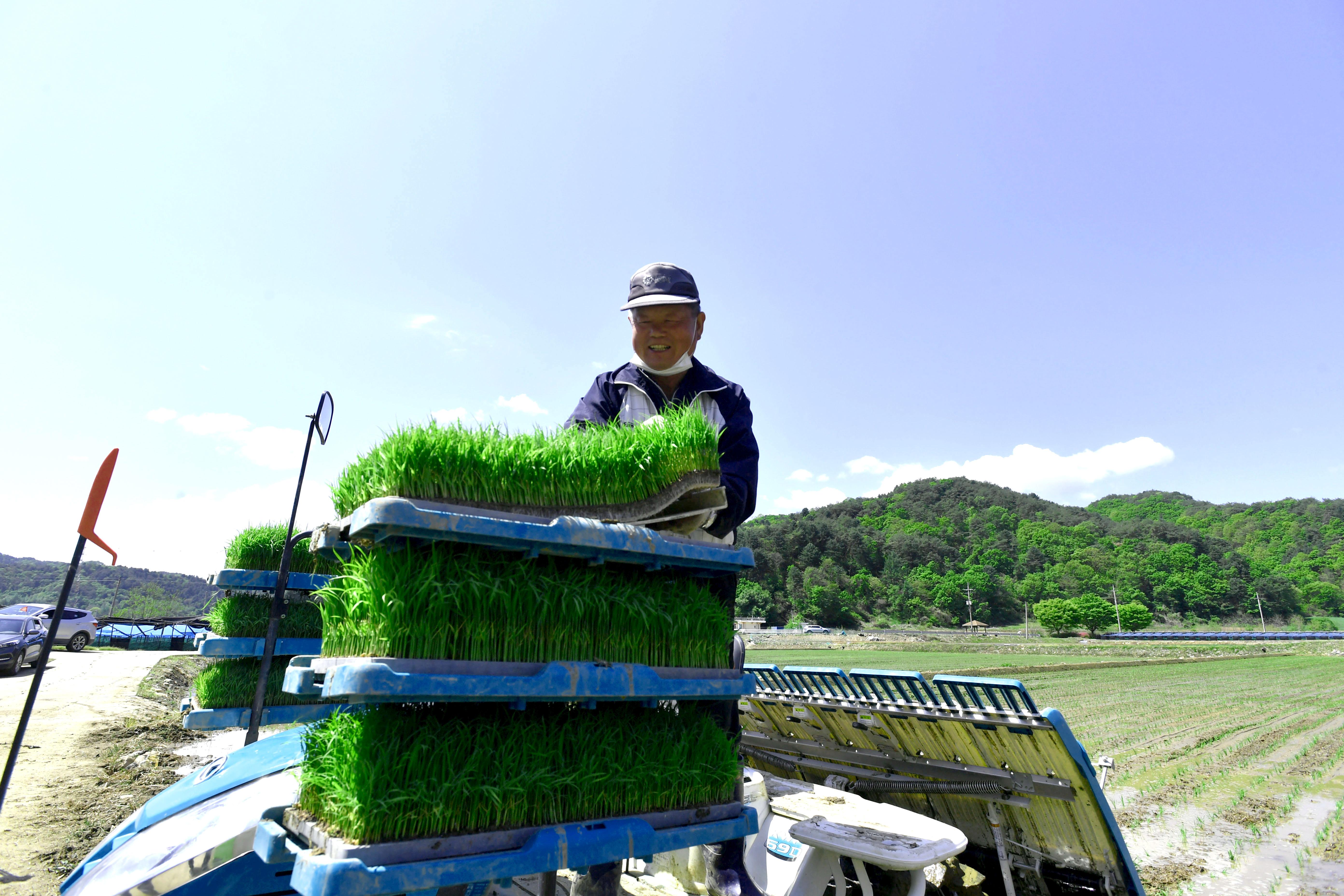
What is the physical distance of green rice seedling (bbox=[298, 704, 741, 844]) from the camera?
167 centimetres

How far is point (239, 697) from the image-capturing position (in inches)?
224

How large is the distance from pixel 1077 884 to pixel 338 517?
4.05 m

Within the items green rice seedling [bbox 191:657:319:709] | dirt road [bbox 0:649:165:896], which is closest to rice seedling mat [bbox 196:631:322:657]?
green rice seedling [bbox 191:657:319:709]

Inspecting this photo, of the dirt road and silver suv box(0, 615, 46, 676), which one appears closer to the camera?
the dirt road

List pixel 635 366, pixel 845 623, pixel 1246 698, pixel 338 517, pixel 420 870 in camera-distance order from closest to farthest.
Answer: pixel 420 870
pixel 338 517
pixel 635 366
pixel 1246 698
pixel 845 623

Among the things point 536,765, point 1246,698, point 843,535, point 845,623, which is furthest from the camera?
point 843,535

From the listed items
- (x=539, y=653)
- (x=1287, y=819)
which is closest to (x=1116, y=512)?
(x=1287, y=819)

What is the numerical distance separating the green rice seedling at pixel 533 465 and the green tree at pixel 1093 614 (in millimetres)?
121437

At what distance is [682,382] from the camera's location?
9.97 ft

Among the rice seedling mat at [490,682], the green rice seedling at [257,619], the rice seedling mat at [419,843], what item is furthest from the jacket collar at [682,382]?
the green rice seedling at [257,619]

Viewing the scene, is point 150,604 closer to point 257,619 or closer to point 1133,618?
point 257,619

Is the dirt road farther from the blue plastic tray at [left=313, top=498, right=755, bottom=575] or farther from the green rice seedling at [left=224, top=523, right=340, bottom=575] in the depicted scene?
the blue plastic tray at [left=313, top=498, right=755, bottom=575]

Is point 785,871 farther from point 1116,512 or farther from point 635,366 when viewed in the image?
point 1116,512

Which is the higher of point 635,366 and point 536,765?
point 635,366
